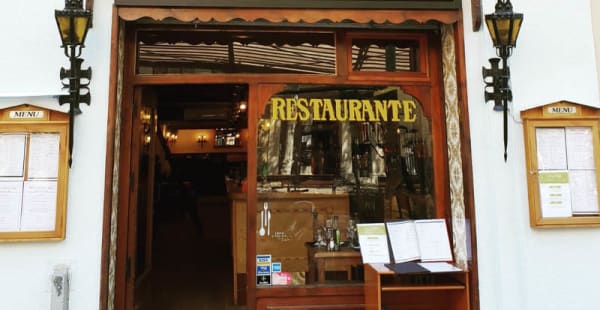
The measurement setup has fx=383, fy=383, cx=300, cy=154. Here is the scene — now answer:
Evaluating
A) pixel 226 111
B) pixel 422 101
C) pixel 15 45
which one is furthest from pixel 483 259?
pixel 226 111

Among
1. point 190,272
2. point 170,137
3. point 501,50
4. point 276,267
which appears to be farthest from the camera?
point 170,137

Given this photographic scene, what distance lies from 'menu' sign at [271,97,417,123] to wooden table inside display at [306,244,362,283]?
3.92 ft

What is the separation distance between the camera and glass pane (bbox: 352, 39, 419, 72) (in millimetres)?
3277

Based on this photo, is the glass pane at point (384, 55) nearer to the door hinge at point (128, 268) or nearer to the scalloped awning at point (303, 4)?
the scalloped awning at point (303, 4)

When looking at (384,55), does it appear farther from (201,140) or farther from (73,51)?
(201,140)

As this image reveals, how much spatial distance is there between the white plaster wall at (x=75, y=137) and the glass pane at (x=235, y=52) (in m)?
0.51

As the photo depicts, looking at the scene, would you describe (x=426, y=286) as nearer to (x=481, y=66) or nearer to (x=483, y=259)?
(x=483, y=259)

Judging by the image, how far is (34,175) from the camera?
2.62m

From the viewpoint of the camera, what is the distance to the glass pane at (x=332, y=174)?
330 centimetres

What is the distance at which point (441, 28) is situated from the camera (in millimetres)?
3240

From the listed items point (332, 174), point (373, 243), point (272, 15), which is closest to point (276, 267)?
point (373, 243)

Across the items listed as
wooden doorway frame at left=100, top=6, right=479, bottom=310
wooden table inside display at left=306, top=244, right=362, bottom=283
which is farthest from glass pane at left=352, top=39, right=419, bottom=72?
wooden table inside display at left=306, top=244, right=362, bottom=283

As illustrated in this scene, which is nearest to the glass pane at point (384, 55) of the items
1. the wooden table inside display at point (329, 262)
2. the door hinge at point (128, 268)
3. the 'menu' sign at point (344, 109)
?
the 'menu' sign at point (344, 109)

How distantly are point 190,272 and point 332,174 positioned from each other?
3.09 metres
